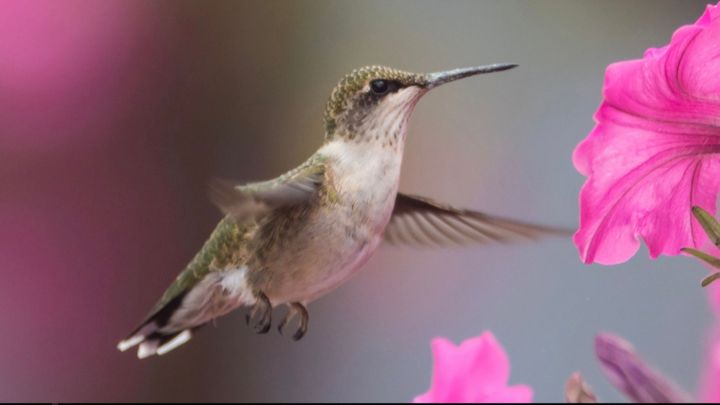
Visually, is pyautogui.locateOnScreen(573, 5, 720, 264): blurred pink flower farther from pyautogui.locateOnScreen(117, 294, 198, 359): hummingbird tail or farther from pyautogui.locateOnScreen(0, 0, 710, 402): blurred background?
pyautogui.locateOnScreen(0, 0, 710, 402): blurred background

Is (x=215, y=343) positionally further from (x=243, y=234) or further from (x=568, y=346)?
(x=243, y=234)

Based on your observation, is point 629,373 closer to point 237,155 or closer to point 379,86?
point 379,86

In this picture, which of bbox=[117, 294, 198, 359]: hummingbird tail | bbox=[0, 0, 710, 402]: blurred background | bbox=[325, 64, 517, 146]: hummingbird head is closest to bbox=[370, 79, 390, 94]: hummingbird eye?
bbox=[325, 64, 517, 146]: hummingbird head

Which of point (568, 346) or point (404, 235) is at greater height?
point (404, 235)

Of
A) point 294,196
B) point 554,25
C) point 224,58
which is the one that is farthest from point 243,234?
point 554,25

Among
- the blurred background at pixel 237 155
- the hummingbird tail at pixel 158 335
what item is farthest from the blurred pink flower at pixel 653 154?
the blurred background at pixel 237 155
